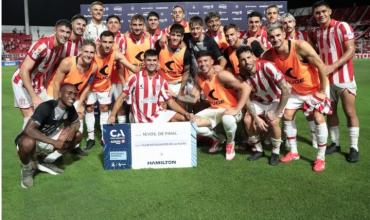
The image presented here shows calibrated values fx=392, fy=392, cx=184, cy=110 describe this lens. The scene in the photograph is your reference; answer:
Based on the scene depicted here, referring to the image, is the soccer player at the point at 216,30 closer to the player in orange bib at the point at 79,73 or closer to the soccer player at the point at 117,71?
the soccer player at the point at 117,71

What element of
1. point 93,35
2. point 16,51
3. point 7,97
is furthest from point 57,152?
point 16,51

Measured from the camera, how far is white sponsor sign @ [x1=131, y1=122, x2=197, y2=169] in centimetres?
442

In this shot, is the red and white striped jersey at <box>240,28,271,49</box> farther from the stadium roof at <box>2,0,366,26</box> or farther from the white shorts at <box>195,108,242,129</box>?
the stadium roof at <box>2,0,366,26</box>

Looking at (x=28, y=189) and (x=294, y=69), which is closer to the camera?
(x=28, y=189)

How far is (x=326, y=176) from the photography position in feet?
13.4

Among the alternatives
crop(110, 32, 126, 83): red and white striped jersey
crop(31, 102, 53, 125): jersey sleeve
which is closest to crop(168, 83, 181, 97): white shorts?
crop(110, 32, 126, 83): red and white striped jersey

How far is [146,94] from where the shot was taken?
498 cm

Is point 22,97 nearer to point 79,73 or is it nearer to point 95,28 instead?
point 79,73

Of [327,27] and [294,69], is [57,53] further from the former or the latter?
[327,27]

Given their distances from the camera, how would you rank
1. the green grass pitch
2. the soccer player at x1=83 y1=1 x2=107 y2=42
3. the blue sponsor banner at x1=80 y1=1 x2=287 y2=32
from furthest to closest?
the blue sponsor banner at x1=80 y1=1 x2=287 y2=32 → the soccer player at x1=83 y1=1 x2=107 y2=42 → the green grass pitch

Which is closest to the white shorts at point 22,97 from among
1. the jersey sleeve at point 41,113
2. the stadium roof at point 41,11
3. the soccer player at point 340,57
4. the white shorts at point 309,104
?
the jersey sleeve at point 41,113

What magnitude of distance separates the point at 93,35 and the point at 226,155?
306cm

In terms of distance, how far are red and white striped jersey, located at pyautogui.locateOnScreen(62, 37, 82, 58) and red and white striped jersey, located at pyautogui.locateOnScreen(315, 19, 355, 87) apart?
325cm

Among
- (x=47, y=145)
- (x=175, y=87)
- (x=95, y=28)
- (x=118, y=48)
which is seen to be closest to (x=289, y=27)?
(x=175, y=87)
